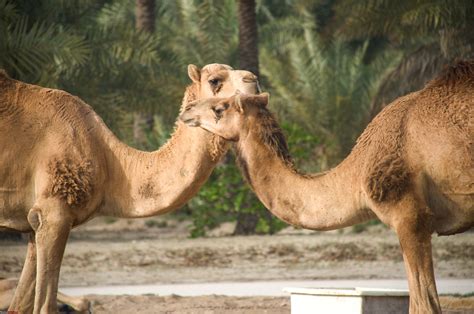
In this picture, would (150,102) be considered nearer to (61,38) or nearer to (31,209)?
(61,38)

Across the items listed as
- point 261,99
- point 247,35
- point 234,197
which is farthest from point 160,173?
point 247,35

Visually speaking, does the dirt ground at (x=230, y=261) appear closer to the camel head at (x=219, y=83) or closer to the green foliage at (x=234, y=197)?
the green foliage at (x=234, y=197)


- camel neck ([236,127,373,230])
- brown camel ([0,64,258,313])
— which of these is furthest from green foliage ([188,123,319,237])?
camel neck ([236,127,373,230])

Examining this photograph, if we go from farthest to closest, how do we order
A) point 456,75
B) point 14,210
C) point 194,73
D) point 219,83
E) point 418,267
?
point 14,210
point 194,73
point 219,83
point 456,75
point 418,267

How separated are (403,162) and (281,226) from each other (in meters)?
14.4

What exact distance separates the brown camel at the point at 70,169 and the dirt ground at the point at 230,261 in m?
3.04

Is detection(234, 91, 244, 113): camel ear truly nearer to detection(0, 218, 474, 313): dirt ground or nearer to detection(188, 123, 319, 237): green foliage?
detection(0, 218, 474, 313): dirt ground

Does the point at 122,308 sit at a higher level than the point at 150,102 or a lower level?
lower

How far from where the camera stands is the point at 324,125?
29922 mm

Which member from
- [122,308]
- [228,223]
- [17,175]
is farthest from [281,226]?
[17,175]

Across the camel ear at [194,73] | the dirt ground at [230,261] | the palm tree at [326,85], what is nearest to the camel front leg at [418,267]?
the camel ear at [194,73]

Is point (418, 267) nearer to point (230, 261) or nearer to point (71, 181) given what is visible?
point (71, 181)

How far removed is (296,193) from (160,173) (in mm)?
1300

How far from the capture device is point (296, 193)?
31.4 feet
